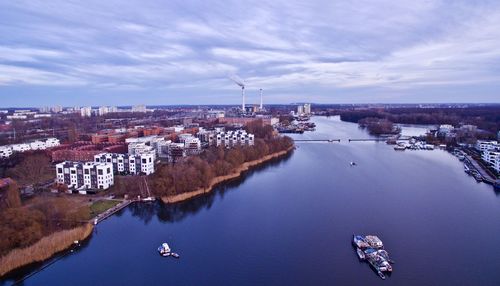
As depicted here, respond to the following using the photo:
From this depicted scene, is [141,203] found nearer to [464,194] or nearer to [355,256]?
[355,256]

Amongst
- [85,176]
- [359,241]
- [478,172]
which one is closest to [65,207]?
[85,176]

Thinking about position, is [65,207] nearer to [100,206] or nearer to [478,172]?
[100,206]

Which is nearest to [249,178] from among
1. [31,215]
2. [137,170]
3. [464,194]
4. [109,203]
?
[137,170]

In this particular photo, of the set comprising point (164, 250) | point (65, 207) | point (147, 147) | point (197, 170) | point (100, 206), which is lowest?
point (164, 250)

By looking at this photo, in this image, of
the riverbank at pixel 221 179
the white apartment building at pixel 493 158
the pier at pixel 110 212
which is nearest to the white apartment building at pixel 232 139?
the riverbank at pixel 221 179

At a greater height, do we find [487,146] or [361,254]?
[487,146]

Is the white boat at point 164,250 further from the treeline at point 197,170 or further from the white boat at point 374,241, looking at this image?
the white boat at point 374,241

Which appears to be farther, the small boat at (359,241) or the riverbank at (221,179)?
the riverbank at (221,179)
